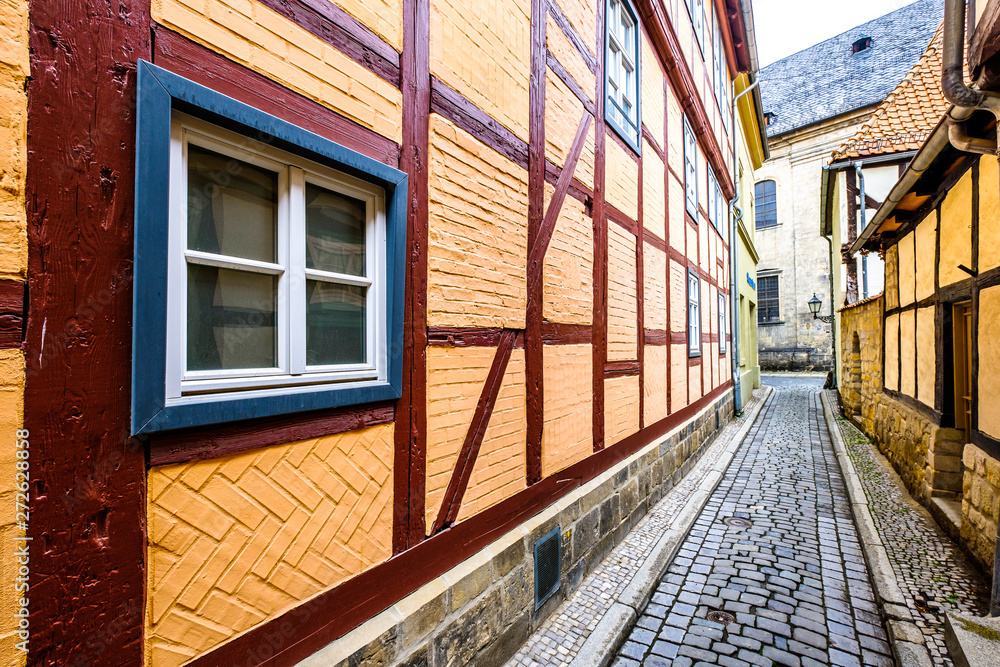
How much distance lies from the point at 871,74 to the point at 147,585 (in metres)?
34.8

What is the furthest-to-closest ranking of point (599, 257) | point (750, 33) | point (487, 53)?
1. point (750, 33)
2. point (599, 257)
3. point (487, 53)

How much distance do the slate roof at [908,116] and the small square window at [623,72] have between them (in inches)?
217

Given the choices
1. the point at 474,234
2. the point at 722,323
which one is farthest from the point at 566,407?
the point at 722,323

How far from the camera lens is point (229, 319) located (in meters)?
1.64

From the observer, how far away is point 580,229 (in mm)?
3998

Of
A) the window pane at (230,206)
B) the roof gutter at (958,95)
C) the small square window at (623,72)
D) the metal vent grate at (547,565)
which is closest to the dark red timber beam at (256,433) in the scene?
the window pane at (230,206)

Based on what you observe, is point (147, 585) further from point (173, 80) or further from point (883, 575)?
point (883, 575)

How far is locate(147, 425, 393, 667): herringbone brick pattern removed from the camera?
4.74 feet

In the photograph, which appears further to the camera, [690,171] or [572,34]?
[690,171]

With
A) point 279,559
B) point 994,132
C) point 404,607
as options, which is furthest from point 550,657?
point 994,132

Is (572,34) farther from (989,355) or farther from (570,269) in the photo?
(989,355)

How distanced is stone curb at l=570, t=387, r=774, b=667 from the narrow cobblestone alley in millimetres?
75

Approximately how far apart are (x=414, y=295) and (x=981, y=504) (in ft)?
16.1

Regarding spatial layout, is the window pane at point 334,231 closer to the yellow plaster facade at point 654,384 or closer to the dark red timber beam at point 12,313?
the dark red timber beam at point 12,313
